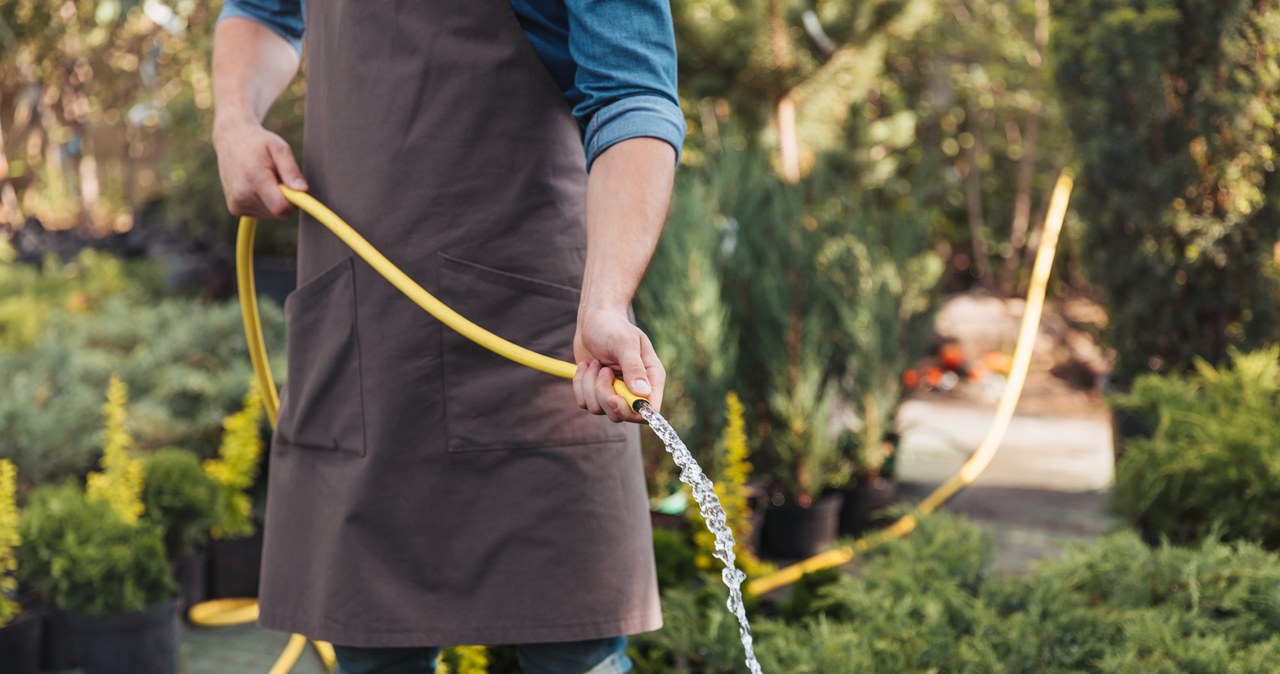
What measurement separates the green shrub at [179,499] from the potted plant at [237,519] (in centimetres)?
4

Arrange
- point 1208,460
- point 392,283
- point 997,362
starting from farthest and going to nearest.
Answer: point 997,362 → point 1208,460 → point 392,283

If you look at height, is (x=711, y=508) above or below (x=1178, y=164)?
→ below

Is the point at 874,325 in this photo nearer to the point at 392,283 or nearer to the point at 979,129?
the point at 392,283

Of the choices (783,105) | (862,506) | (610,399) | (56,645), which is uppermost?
(783,105)

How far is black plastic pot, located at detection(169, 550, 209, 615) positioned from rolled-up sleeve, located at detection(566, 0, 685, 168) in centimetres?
216

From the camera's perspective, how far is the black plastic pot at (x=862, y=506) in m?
3.84

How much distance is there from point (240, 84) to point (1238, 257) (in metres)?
3.06

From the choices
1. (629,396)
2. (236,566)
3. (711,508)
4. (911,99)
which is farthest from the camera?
(911,99)

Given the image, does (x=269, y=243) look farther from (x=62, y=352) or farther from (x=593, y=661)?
(x=593, y=661)

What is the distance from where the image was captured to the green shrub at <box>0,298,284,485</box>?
3.23 meters

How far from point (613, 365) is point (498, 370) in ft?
1.24

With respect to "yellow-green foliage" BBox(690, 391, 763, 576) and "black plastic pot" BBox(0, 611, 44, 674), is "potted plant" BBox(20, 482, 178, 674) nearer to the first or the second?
"black plastic pot" BBox(0, 611, 44, 674)

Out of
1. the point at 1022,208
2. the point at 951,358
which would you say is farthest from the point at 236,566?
the point at 1022,208

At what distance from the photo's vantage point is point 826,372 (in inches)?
154
